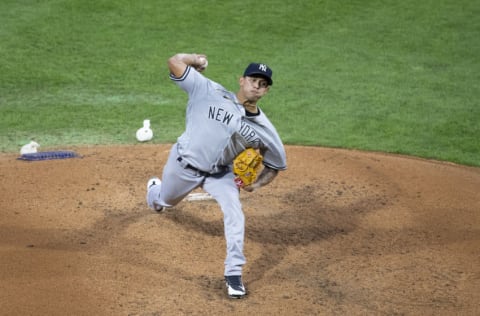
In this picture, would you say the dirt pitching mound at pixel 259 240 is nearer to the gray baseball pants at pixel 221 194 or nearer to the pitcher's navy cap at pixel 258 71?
the gray baseball pants at pixel 221 194

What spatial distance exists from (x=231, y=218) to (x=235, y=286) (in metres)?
0.53

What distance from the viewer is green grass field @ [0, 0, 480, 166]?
33.8 feet

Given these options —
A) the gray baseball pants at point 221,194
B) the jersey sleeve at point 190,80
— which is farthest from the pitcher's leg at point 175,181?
the jersey sleeve at point 190,80

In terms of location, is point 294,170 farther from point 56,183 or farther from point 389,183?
point 56,183

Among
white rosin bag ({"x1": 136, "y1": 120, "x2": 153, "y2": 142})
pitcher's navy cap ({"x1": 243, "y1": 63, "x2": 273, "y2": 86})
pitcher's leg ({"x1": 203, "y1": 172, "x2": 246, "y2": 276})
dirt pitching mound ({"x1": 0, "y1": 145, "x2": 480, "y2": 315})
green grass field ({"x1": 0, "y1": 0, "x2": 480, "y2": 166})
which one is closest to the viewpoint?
dirt pitching mound ({"x1": 0, "y1": 145, "x2": 480, "y2": 315})

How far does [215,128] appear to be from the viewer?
6445mm

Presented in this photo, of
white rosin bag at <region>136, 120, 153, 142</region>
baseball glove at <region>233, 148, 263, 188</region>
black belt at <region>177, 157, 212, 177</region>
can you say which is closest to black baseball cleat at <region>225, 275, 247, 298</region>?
baseball glove at <region>233, 148, 263, 188</region>

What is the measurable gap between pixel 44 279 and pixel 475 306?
3135mm

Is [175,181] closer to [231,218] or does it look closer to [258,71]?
[231,218]

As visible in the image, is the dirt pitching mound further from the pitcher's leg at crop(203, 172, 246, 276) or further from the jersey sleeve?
the jersey sleeve

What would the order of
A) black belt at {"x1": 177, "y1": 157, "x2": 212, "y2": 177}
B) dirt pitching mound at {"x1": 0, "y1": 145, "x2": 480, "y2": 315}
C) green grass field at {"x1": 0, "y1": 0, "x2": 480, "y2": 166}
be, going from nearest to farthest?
1. dirt pitching mound at {"x1": 0, "y1": 145, "x2": 480, "y2": 315}
2. black belt at {"x1": 177, "y1": 157, "x2": 212, "y2": 177}
3. green grass field at {"x1": 0, "y1": 0, "x2": 480, "y2": 166}

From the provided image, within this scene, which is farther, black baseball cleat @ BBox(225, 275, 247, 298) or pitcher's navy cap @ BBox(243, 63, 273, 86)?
pitcher's navy cap @ BBox(243, 63, 273, 86)

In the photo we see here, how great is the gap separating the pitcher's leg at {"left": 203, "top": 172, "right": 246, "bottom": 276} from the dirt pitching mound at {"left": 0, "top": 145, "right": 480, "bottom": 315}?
236 millimetres

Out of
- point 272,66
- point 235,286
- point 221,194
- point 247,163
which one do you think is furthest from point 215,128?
point 272,66
